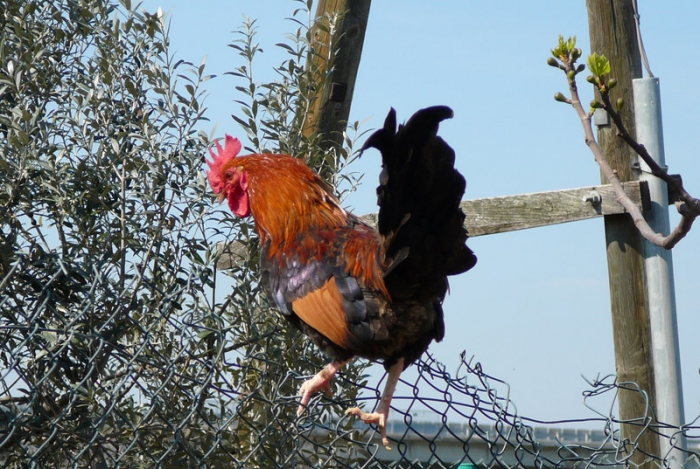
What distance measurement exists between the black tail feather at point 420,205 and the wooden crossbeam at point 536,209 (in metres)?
1.04

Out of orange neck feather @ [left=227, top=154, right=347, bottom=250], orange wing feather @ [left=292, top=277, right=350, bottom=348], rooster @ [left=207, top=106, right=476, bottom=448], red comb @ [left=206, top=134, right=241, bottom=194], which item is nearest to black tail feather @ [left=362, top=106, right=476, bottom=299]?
rooster @ [left=207, top=106, right=476, bottom=448]

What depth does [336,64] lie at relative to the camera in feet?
12.3

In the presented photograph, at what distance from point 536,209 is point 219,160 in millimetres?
1482

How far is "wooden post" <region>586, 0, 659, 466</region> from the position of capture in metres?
3.47

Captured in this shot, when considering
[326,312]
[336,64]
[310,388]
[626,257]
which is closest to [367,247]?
[326,312]

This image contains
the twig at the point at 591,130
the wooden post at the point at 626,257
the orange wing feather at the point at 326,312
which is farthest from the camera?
the wooden post at the point at 626,257

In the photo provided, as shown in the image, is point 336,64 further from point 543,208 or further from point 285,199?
point 543,208

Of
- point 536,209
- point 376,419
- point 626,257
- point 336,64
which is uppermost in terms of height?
point 336,64

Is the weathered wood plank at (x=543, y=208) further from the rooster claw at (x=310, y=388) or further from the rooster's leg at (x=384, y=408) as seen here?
the rooster claw at (x=310, y=388)

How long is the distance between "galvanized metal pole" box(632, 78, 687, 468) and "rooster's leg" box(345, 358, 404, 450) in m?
1.23

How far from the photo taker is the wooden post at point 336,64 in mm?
3686

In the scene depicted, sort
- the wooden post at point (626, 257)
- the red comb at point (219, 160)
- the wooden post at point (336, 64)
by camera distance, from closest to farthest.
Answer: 1. the red comb at point (219, 160)
2. the wooden post at point (626, 257)
3. the wooden post at point (336, 64)

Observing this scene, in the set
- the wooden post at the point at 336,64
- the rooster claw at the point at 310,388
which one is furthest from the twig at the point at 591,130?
the wooden post at the point at 336,64

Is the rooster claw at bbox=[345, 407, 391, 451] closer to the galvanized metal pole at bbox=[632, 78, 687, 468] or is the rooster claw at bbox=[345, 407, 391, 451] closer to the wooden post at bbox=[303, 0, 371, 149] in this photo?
the galvanized metal pole at bbox=[632, 78, 687, 468]
